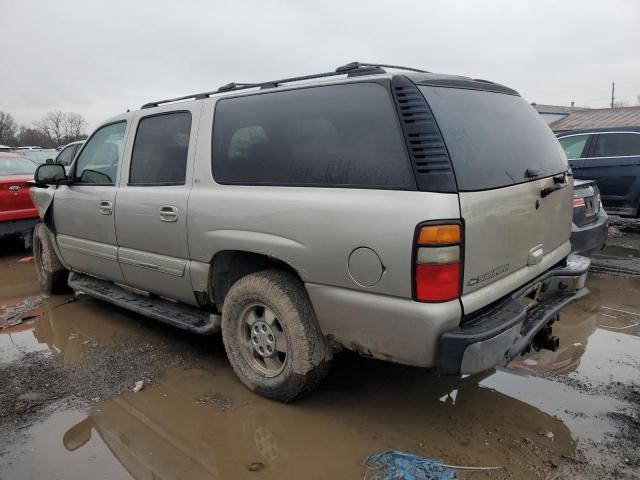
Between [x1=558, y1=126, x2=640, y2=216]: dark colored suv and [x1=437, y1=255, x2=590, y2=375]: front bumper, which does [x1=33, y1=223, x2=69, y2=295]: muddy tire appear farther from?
[x1=558, y1=126, x2=640, y2=216]: dark colored suv

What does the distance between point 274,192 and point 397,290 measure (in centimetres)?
98

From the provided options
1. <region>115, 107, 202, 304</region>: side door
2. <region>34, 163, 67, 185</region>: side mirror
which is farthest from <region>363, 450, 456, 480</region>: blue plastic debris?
<region>34, 163, 67, 185</region>: side mirror

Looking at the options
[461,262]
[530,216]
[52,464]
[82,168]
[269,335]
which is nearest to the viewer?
[461,262]

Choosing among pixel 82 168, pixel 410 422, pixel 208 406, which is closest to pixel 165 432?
pixel 208 406

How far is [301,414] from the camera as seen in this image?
299 cm

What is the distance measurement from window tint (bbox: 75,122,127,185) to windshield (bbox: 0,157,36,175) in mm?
4171

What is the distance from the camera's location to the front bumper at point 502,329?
7.59 feet

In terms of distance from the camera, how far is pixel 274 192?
288 cm

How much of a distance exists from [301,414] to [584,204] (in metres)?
3.86

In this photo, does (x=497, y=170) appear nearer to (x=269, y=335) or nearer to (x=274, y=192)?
(x=274, y=192)

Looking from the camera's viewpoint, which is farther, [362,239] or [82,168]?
[82,168]

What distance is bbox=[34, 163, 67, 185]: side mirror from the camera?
452 cm

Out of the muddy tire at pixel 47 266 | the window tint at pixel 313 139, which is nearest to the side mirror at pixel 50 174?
the muddy tire at pixel 47 266

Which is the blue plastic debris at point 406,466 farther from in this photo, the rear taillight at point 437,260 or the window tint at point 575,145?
the window tint at point 575,145
